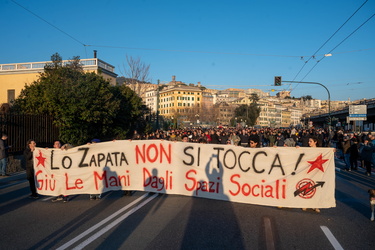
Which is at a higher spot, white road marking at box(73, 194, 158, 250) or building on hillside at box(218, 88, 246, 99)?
building on hillside at box(218, 88, 246, 99)

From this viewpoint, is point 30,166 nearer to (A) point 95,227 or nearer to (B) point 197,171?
(A) point 95,227

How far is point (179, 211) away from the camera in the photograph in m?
7.29

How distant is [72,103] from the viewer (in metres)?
19.8

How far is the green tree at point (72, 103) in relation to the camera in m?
19.6

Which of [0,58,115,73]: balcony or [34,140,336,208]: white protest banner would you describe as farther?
[0,58,115,73]: balcony

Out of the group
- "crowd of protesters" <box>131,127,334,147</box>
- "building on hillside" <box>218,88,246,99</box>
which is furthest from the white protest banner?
"building on hillside" <box>218,88,246,99</box>

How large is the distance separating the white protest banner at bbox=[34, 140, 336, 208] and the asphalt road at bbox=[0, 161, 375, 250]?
1.17 feet

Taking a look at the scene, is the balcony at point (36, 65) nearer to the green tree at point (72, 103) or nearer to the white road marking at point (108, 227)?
the green tree at point (72, 103)

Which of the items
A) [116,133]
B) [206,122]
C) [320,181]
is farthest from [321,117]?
[320,181]

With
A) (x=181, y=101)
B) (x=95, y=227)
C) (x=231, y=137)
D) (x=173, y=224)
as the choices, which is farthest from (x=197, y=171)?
(x=181, y=101)

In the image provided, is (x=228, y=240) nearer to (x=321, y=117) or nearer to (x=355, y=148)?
(x=355, y=148)

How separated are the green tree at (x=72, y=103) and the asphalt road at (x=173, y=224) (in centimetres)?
1123

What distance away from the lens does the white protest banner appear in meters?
7.39

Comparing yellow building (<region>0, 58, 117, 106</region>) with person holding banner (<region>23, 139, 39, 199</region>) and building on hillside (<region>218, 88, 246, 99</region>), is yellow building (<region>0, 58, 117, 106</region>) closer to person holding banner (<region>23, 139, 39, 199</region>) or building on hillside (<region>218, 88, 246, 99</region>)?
person holding banner (<region>23, 139, 39, 199</region>)
